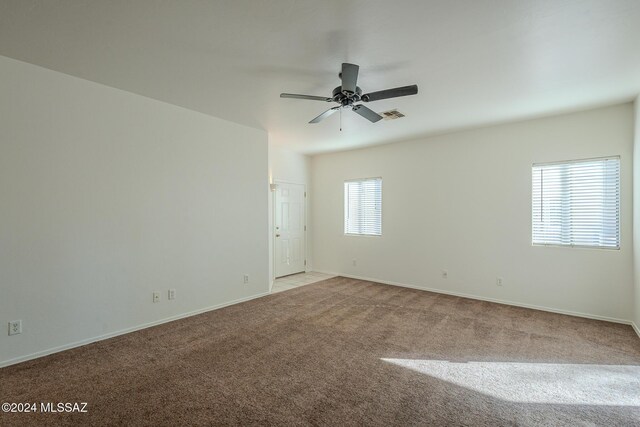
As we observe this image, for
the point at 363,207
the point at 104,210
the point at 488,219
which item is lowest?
the point at 488,219

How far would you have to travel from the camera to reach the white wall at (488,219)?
3.88 metres

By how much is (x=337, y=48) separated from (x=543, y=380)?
130 inches

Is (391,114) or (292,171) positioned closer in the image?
Result: (391,114)

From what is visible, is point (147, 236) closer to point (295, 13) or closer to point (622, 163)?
point (295, 13)

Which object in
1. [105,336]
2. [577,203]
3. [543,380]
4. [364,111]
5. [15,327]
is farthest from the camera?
[577,203]

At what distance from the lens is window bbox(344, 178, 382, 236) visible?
615cm

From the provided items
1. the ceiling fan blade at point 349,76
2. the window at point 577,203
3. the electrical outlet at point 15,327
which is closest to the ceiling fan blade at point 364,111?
the ceiling fan blade at point 349,76

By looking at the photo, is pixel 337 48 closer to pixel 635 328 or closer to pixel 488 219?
pixel 488 219

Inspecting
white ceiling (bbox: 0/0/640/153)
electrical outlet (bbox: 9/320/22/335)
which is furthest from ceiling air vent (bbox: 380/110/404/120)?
electrical outlet (bbox: 9/320/22/335)

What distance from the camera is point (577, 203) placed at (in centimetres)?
411

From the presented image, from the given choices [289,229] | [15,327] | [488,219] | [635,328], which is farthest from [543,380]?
[289,229]

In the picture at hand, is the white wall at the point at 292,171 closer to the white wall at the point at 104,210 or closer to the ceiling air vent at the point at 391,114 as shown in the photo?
the white wall at the point at 104,210

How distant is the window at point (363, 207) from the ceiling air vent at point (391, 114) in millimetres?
1939

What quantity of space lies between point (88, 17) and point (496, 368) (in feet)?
14.4
